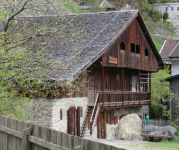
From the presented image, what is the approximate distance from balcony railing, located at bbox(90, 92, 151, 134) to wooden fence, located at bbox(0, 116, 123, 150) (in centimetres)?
991

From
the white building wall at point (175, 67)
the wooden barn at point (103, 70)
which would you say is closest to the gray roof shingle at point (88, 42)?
the wooden barn at point (103, 70)

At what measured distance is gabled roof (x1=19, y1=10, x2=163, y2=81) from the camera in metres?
16.4

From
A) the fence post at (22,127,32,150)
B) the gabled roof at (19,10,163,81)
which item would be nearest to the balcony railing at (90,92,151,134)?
the gabled roof at (19,10,163,81)

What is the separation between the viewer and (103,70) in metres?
19.5

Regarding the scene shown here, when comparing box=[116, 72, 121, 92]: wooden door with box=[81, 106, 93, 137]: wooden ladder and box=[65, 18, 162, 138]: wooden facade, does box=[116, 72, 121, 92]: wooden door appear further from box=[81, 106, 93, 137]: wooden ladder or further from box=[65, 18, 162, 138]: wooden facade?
box=[81, 106, 93, 137]: wooden ladder

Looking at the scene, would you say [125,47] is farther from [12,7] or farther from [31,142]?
[31,142]

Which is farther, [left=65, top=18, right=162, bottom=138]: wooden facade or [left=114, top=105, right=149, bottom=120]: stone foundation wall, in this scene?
[left=114, top=105, right=149, bottom=120]: stone foundation wall

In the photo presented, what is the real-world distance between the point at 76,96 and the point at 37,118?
272 centimetres

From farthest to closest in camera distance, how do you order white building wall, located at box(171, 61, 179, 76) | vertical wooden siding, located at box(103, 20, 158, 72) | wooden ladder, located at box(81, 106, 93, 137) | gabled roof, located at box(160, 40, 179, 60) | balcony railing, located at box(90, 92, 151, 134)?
1. gabled roof, located at box(160, 40, 179, 60)
2. white building wall, located at box(171, 61, 179, 76)
3. vertical wooden siding, located at box(103, 20, 158, 72)
4. balcony railing, located at box(90, 92, 151, 134)
5. wooden ladder, located at box(81, 106, 93, 137)

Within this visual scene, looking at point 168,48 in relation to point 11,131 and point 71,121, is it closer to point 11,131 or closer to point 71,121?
point 71,121

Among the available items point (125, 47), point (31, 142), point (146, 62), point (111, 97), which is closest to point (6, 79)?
point (31, 142)

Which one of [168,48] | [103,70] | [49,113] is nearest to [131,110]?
[103,70]

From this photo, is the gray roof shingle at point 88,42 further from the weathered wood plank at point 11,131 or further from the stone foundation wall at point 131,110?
the weathered wood plank at point 11,131

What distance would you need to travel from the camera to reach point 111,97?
2011 cm
